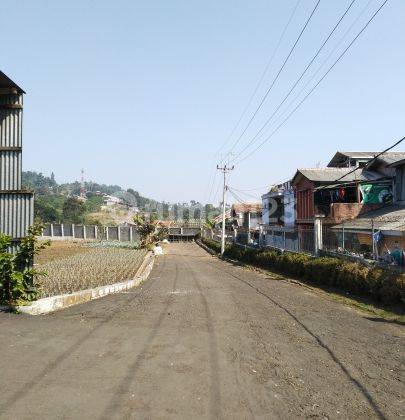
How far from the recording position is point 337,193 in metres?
33.7

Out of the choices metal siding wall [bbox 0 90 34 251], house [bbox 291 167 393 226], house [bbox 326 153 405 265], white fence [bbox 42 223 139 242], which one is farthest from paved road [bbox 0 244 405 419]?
white fence [bbox 42 223 139 242]

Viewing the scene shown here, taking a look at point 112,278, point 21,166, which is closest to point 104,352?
point 21,166

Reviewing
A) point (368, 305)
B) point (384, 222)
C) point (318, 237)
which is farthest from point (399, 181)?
point (368, 305)

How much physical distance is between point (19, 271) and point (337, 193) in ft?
91.0

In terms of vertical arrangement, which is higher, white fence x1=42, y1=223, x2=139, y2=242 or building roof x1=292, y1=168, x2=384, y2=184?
building roof x1=292, y1=168, x2=384, y2=184

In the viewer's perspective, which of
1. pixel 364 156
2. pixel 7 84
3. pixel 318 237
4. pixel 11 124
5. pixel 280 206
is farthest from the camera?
pixel 280 206

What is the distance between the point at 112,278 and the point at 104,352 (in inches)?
457

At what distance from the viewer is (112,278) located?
60.4 feet

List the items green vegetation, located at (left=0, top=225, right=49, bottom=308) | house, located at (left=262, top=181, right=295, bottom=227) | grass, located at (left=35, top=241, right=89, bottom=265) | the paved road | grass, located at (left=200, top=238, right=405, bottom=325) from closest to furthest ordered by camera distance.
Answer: the paved road, green vegetation, located at (left=0, top=225, right=49, bottom=308), grass, located at (left=200, top=238, right=405, bottom=325), grass, located at (left=35, top=241, right=89, bottom=265), house, located at (left=262, top=181, right=295, bottom=227)

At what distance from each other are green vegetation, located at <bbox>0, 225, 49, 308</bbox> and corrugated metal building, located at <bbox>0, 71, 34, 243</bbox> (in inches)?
30.3

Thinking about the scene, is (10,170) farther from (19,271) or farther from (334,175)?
(334,175)

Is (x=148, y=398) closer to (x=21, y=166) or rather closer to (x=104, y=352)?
(x=104, y=352)

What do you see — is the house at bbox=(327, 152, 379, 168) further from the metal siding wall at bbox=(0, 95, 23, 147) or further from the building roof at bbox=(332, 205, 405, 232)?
the metal siding wall at bbox=(0, 95, 23, 147)

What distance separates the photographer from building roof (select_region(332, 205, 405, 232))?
19.2 metres
